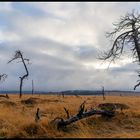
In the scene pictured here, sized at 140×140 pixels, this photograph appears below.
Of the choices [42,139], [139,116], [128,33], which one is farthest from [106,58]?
[42,139]

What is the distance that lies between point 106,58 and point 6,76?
115ft

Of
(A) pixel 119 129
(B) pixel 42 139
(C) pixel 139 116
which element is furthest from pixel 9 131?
(C) pixel 139 116

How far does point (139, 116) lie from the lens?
17.3 meters

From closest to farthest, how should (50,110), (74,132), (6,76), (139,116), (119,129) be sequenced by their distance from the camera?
(74,132) < (119,129) < (139,116) < (50,110) < (6,76)

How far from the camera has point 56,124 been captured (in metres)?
14.2

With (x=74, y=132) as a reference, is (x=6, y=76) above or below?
above

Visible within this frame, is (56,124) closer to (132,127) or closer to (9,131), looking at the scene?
(9,131)

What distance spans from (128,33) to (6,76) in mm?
35853

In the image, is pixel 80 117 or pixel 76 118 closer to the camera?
pixel 76 118

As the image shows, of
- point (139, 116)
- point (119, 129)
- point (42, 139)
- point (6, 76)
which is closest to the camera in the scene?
point (42, 139)

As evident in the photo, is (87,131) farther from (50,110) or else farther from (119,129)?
(50,110)

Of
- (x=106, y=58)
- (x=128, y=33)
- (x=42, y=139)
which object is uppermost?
(x=128, y=33)

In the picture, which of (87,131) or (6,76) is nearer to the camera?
(87,131)

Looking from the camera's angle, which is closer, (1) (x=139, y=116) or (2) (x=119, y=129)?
(2) (x=119, y=129)
